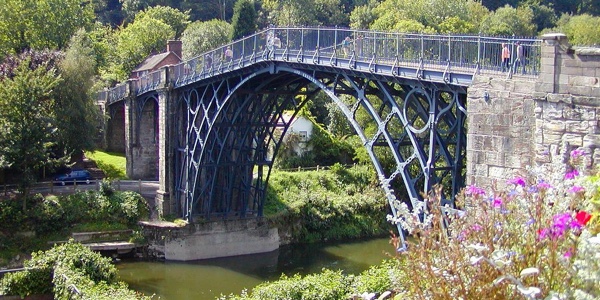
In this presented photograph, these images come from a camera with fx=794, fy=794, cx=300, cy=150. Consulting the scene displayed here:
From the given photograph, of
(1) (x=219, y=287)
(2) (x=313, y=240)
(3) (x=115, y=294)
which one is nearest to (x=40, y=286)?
(3) (x=115, y=294)

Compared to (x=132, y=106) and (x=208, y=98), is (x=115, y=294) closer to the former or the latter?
(x=208, y=98)

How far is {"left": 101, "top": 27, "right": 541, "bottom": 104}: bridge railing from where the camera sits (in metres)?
16.3

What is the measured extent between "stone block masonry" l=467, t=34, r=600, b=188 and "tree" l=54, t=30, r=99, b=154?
26.3 meters

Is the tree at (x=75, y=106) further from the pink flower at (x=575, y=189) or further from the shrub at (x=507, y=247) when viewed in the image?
the pink flower at (x=575, y=189)

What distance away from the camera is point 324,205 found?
4059 centimetres

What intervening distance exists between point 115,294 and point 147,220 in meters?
13.5

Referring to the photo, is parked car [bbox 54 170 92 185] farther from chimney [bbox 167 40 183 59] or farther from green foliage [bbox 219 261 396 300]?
green foliage [bbox 219 261 396 300]

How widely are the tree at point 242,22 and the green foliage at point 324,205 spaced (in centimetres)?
2052

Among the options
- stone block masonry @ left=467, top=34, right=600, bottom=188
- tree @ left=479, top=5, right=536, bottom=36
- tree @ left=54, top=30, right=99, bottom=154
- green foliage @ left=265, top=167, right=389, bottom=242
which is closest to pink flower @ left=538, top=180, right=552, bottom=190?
stone block masonry @ left=467, top=34, right=600, bottom=188

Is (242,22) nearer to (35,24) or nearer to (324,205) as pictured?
(35,24)

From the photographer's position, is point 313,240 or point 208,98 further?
point 313,240

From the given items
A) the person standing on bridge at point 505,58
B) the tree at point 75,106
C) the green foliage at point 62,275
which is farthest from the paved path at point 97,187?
the person standing on bridge at point 505,58

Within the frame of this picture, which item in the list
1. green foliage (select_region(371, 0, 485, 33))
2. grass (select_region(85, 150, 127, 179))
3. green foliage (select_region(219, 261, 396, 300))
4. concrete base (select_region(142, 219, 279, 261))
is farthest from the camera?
green foliage (select_region(371, 0, 485, 33))

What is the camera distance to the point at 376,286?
19.9m
